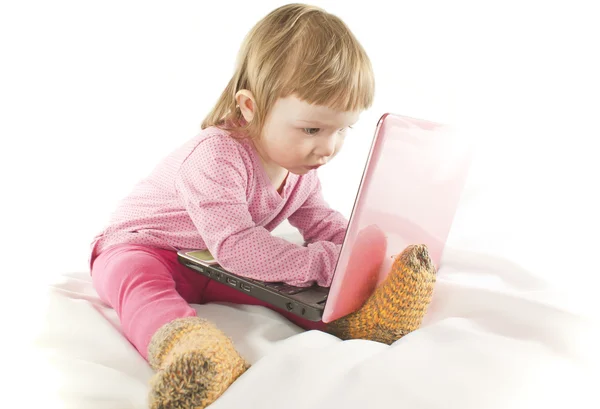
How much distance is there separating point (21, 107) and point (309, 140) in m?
1.00

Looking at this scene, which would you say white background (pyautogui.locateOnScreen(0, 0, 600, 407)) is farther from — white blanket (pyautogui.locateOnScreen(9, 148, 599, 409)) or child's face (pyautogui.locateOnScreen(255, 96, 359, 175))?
child's face (pyautogui.locateOnScreen(255, 96, 359, 175))

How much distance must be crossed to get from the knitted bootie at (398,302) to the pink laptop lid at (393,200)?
3cm

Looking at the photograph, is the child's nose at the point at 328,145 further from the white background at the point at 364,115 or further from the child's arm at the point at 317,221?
the white background at the point at 364,115

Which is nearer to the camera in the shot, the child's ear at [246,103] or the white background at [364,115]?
the child's ear at [246,103]

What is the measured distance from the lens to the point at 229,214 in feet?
3.42

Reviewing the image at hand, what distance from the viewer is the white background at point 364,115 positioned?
1.56 m

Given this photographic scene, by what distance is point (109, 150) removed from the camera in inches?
68.9

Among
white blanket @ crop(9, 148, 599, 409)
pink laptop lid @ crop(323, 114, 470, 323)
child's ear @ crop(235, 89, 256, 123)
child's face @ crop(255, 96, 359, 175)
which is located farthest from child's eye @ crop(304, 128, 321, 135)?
white blanket @ crop(9, 148, 599, 409)

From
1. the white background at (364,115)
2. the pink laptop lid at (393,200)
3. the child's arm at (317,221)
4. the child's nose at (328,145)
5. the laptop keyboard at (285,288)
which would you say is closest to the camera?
the pink laptop lid at (393,200)

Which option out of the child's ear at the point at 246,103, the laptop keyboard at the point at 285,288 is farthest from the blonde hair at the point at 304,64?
the laptop keyboard at the point at 285,288

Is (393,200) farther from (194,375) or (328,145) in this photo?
(194,375)

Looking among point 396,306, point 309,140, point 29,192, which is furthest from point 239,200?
point 29,192

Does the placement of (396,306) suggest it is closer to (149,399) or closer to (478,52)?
(149,399)

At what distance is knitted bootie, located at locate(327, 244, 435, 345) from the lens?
93 centimetres
